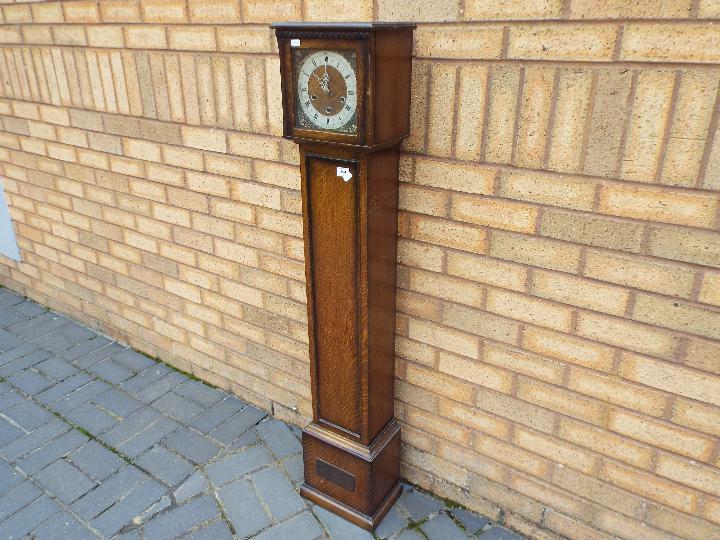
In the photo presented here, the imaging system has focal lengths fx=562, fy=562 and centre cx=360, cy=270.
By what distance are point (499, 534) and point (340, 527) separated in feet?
2.31

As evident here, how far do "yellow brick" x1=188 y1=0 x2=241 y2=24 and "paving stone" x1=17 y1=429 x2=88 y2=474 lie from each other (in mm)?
2264

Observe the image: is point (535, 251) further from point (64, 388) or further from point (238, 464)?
point (64, 388)

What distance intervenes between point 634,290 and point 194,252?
7.60 ft

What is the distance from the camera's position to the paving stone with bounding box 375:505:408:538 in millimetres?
2494

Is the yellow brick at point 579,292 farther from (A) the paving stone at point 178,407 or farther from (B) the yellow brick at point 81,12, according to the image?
(B) the yellow brick at point 81,12

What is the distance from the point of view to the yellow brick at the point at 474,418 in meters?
2.37

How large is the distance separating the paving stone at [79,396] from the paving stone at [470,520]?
7.35ft

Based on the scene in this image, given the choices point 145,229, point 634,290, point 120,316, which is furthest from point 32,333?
point 634,290

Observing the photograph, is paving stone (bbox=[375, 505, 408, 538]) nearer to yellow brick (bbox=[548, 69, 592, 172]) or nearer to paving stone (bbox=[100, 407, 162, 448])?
paving stone (bbox=[100, 407, 162, 448])

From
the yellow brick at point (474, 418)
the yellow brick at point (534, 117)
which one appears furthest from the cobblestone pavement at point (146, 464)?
the yellow brick at point (534, 117)

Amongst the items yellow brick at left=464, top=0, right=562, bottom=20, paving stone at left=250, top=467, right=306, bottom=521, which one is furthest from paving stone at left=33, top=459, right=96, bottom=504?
yellow brick at left=464, top=0, right=562, bottom=20

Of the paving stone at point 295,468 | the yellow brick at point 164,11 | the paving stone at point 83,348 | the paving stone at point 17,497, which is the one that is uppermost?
the yellow brick at point 164,11

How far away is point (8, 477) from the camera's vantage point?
110 inches

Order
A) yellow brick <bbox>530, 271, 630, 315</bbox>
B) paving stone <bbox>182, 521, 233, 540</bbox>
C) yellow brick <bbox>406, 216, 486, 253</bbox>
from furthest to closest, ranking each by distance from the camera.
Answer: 1. paving stone <bbox>182, 521, 233, 540</bbox>
2. yellow brick <bbox>406, 216, 486, 253</bbox>
3. yellow brick <bbox>530, 271, 630, 315</bbox>
